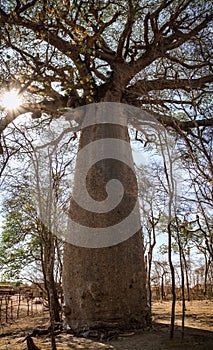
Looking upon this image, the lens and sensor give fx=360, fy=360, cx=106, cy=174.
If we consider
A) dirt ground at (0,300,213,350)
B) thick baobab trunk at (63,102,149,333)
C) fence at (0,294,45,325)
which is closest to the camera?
dirt ground at (0,300,213,350)

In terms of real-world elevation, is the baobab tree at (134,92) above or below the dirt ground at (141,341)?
above

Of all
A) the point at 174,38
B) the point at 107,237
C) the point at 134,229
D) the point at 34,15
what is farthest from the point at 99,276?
the point at 174,38

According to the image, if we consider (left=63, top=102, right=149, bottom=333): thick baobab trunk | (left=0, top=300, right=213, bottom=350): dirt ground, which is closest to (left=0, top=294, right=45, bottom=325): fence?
(left=63, top=102, right=149, bottom=333): thick baobab trunk

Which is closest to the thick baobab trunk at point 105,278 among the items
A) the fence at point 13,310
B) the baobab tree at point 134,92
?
the baobab tree at point 134,92

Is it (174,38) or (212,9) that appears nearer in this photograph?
(212,9)

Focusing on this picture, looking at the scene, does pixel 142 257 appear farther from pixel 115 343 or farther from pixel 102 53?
pixel 102 53

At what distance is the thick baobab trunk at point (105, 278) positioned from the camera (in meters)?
5.58

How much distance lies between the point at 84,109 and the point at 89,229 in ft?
8.77

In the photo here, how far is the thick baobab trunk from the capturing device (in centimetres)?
558

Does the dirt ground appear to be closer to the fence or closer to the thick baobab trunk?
the thick baobab trunk

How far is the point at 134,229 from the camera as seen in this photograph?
6207 millimetres

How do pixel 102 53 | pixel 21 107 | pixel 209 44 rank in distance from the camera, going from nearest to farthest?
pixel 209 44 < pixel 21 107 < pixel 102 53

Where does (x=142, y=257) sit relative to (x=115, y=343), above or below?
above

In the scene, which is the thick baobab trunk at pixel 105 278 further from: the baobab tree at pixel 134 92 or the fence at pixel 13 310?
the fence at pixel 13 310
